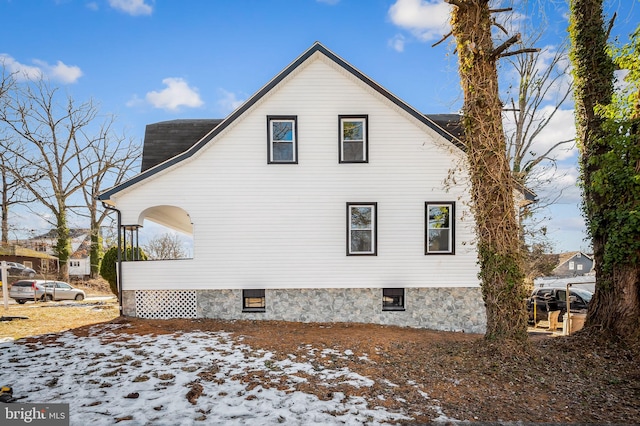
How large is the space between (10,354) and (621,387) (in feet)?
35.3

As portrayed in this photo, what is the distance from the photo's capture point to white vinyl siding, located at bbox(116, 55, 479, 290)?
998 centimetres

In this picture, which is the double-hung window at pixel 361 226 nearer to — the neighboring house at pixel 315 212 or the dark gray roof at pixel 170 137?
the neighboring house at pixel 315 212

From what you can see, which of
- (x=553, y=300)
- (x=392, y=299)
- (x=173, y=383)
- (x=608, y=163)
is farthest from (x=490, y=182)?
(x=553, y=300)

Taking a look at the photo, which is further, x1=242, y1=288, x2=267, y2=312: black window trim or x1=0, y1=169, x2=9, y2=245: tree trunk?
x1=0, y1=169, x2=9, y2=245: tree trunk

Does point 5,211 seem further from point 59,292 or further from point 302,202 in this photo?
point 302,202

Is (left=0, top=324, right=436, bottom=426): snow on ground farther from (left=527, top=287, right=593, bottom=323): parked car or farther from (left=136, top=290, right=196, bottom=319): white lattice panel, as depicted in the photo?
(left=527, top=287, right=593, bottom=323): parked car

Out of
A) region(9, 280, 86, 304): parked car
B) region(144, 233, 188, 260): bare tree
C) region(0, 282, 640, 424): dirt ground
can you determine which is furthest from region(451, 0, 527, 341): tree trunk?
region(144, 233, 188, 260): bare tree

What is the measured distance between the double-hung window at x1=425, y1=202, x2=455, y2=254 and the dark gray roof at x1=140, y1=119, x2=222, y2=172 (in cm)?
829

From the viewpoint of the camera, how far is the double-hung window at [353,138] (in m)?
10.1

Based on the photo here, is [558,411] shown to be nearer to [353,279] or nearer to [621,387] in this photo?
[621,387]

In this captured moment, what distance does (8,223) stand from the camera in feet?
78.1

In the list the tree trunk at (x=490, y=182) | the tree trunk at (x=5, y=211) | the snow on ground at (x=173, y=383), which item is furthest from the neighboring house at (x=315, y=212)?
the tree trunk at (x=5, y=211)

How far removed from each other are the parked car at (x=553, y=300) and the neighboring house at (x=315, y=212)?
5.26 m

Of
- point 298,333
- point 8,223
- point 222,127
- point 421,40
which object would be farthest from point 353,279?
point 8,223
